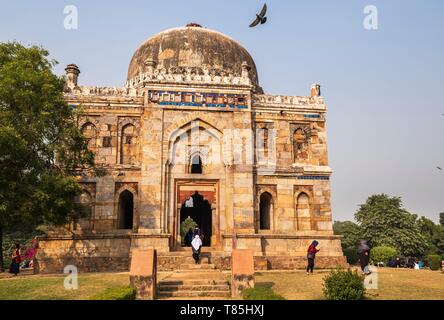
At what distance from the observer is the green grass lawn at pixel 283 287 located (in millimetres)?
11445

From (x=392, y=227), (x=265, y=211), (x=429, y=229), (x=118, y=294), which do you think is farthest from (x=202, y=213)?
(x=429, y=229)

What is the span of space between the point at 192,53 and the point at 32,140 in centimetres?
1074

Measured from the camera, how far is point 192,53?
2380 cm

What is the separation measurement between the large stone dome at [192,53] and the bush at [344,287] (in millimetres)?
14700

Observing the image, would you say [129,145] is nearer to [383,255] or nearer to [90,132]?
[90,132]

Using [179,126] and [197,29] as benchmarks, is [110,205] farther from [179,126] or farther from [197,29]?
[197,29]

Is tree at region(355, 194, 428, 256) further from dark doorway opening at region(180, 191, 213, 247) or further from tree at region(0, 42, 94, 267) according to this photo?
tree at region(0, 42, 94, 267)

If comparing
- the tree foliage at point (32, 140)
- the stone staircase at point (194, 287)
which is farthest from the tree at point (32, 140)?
the stone staircase at point (194, 287)

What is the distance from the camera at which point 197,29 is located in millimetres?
25359

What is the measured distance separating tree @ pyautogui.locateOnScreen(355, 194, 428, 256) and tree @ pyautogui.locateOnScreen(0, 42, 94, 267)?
1264 inches

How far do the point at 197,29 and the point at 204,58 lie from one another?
270cm

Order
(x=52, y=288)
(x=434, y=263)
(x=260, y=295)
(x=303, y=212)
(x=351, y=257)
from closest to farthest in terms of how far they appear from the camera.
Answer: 1. (x=260, y=295)
2. (x=52, y=288)
3. (x=303, y=212)
4. (x=434, y=263)
5. (x=351, y=257)
